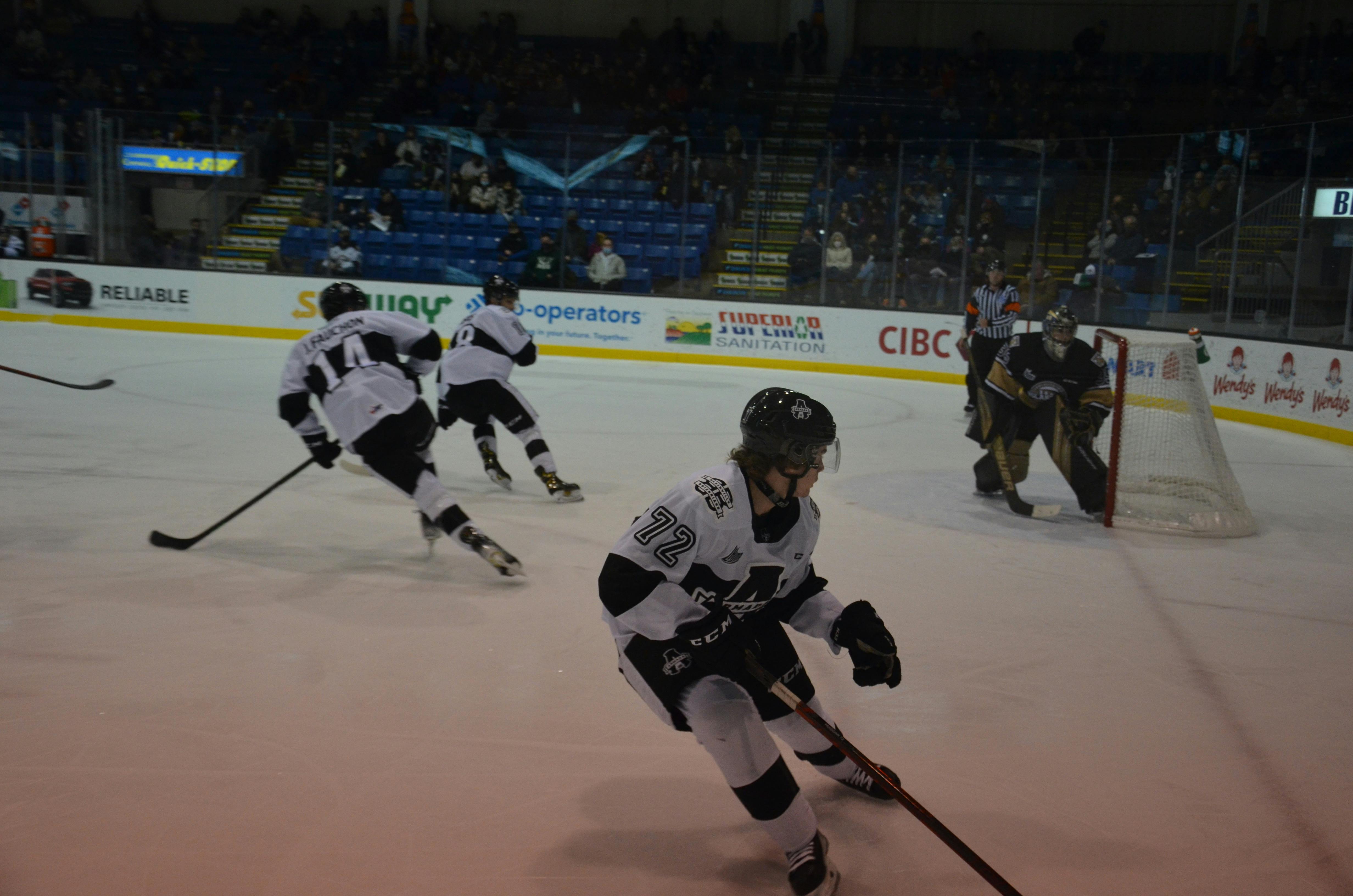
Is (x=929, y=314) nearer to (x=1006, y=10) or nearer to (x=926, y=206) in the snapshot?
(x=926, y=206)

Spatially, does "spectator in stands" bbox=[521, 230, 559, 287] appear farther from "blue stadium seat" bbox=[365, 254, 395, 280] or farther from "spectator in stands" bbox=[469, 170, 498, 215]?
"blue stadium seat" bbox=[365, 254, 395, 280]

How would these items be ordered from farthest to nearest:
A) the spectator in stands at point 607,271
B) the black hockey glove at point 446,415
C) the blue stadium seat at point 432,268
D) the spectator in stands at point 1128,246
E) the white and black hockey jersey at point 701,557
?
the blue stadium seat at point 432,268, the spectator in stands at point 607,271, the spectator in stands at point 1128,246, the black hockey glove at point 446,415, the white and black hockey jersey at point 701,557

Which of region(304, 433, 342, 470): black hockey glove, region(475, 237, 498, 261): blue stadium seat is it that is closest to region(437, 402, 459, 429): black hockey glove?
region(304, 433, 342, 470): black hockey glove

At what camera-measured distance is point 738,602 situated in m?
2.37

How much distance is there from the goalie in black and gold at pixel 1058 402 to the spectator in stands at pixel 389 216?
33.3 ft

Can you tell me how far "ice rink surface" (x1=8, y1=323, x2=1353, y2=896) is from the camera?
243 cm

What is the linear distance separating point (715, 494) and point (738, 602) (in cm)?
28

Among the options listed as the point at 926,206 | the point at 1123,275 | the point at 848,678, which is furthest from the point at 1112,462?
the point at 926,206

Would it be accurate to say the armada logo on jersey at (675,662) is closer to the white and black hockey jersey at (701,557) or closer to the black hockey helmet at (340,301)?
the white and black hockey jersey at (701,557)

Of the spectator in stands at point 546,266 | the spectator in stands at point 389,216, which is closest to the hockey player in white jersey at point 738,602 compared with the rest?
the spectator in stands at point 546,266

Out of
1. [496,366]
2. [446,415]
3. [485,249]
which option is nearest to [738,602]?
→ [496,366]

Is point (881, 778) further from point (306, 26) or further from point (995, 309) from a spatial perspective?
point (306, 26)

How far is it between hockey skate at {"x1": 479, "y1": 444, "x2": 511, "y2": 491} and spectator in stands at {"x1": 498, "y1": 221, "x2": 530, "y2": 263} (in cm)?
806

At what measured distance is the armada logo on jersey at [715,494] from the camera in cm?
222
